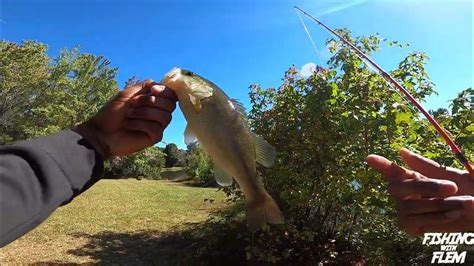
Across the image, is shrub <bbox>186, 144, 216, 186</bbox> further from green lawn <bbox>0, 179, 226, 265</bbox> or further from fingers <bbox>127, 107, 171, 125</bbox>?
fingers <bbox>127, 107, 171, 125</bbox>

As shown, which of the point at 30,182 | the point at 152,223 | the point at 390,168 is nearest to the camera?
the point at 30,182

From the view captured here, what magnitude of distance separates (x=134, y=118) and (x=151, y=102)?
81mm

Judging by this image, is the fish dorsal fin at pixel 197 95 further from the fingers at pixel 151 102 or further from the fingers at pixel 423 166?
the fingers at pixel 423 166

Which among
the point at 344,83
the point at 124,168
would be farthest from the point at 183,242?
the point at 124,168

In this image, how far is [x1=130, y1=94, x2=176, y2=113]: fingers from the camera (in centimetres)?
159

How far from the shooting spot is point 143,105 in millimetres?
1590

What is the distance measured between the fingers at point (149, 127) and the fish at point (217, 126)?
0.32ft

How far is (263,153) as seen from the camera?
5.97 ft

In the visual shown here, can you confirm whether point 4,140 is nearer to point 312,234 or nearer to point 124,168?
point 124,168

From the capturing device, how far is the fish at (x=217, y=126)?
162 cm

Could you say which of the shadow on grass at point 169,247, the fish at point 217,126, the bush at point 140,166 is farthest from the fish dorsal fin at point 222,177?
the bush at point 140,166

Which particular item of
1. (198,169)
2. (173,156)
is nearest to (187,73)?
(198,169)

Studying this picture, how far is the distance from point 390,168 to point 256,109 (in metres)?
6.18

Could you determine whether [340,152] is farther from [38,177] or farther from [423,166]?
[38,177]
